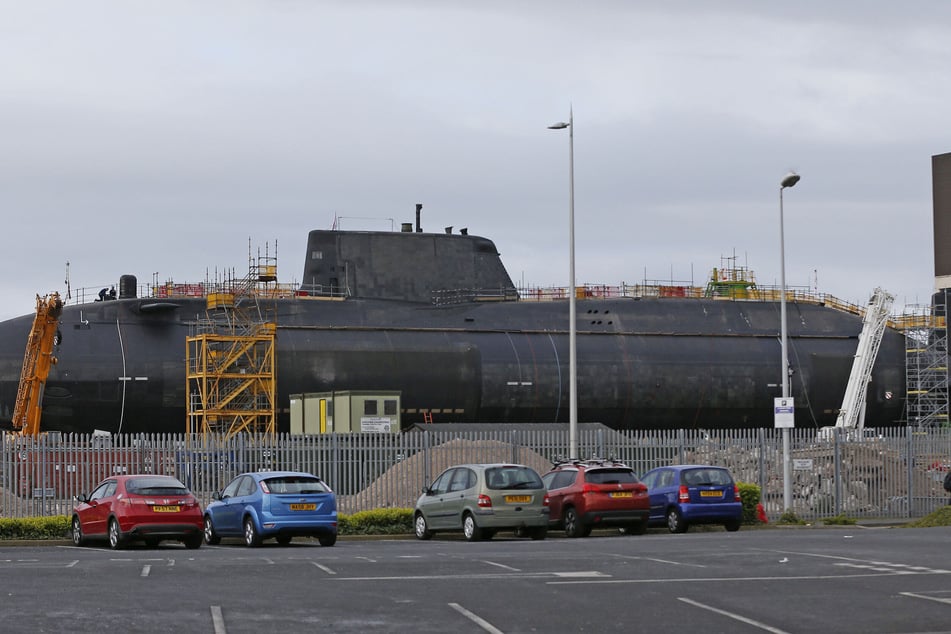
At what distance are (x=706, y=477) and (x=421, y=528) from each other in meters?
6.39

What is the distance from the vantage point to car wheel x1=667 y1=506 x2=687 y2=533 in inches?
1205

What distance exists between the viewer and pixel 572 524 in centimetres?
3002

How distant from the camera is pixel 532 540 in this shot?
28766 millimetres

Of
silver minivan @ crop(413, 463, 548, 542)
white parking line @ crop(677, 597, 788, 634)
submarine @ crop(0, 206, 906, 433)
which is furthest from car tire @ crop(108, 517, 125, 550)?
submarine @ crop(0, 206, 906, 433)

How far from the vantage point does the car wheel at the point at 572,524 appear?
2970 cm

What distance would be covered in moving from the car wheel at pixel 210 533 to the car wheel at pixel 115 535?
2515 millimetres

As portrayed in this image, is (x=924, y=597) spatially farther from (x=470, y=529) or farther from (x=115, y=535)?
(x=115, y=535)

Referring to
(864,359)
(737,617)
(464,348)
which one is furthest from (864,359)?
(737,617)

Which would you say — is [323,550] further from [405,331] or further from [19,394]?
[405,331]

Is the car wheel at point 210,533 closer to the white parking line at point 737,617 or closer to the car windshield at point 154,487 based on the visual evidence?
the car windshield at point 154,487

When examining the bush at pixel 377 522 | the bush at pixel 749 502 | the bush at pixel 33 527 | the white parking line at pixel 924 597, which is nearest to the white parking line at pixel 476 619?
the white parking line at pixel 924 597

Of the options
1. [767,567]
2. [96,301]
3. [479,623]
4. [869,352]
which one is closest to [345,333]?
[96,301]

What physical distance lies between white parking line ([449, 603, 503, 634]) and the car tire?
1324 centimetres

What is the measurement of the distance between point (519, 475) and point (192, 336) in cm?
3066
